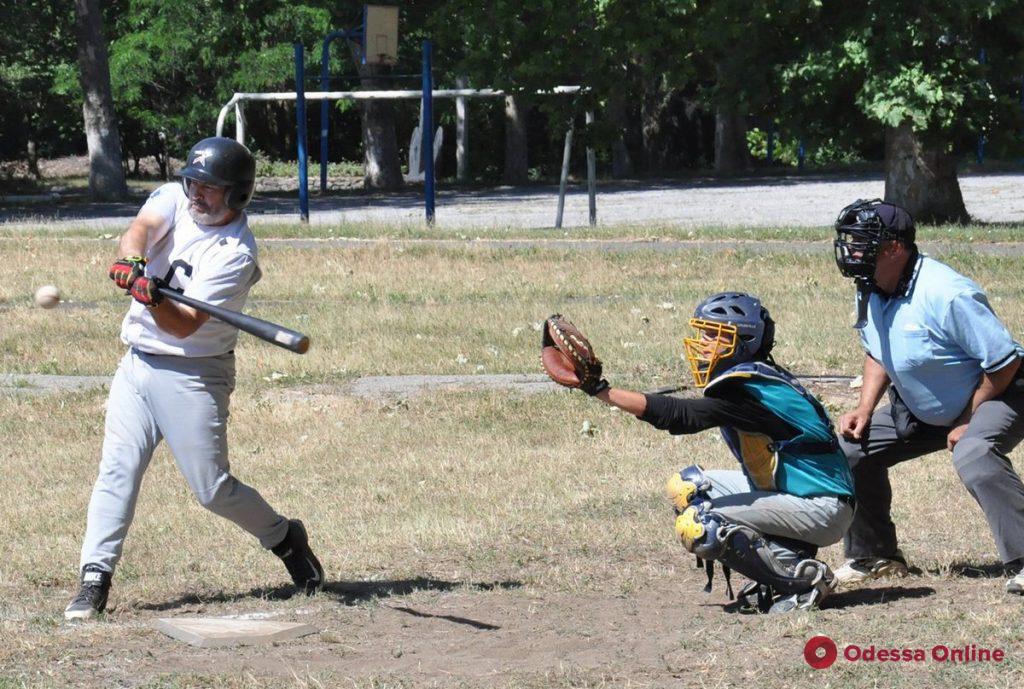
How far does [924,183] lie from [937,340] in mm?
15077

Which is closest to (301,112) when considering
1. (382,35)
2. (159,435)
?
(382,35)

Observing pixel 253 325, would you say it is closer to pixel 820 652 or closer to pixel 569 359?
pixel 569 359

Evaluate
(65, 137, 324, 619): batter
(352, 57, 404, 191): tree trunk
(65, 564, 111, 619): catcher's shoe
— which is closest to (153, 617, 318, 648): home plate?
(65, 564, 111, 619): catcher's shoe

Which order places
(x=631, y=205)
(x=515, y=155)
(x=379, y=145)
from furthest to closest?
(x=515, y=155) → (x=379, y=145) → (x=631, y=205)

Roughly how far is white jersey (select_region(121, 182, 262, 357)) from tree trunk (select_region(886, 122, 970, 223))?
15512 millimetres

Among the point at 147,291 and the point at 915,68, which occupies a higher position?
the point at 915,68

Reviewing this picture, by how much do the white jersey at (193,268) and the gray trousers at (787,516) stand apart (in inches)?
77.7

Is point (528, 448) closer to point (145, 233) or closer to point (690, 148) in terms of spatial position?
point (145, 233)

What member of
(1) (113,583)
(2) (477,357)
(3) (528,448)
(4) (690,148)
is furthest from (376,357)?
(4) (690,148)

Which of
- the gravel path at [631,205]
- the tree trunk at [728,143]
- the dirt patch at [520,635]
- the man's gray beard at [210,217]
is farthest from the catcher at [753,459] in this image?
the tree trunk at [728,143]

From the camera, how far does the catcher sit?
536 cm

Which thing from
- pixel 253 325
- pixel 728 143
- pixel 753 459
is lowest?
pixel 753 459

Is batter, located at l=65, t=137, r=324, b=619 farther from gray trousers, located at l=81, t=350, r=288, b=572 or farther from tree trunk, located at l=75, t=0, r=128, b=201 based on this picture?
tree trunk, located at l=75, t=0, r=128, b=201

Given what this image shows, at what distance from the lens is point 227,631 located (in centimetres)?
556
